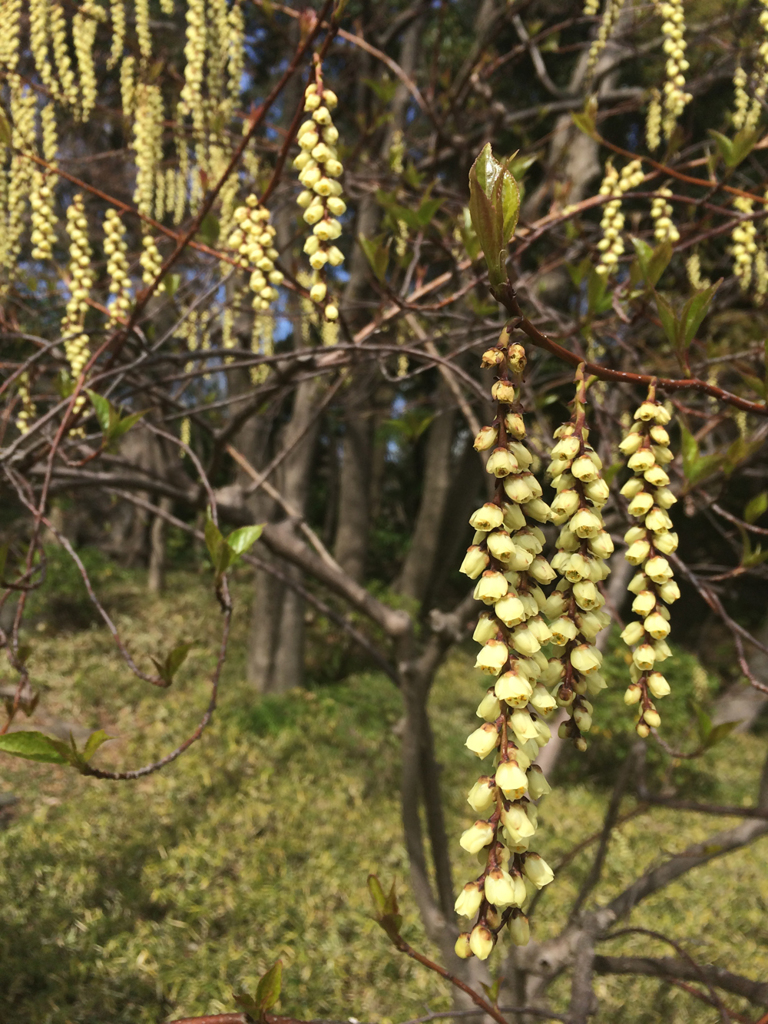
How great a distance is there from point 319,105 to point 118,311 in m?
1.05

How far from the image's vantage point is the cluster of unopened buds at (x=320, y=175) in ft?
2.56

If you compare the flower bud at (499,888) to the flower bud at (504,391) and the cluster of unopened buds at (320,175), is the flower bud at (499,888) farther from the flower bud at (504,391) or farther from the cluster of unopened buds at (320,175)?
the cluster of unopened buds at (320,175)

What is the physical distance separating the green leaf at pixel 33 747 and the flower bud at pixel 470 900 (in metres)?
0.50

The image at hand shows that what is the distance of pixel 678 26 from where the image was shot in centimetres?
177

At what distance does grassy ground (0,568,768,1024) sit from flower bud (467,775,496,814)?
136 cm

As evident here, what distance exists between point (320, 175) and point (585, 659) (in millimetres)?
624

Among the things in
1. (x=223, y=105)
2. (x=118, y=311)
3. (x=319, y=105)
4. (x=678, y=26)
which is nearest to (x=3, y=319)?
(x=118, y=311)

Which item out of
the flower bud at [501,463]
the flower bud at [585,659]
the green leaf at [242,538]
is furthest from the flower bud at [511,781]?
the green leaf at [242,538]

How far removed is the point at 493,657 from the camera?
0.51 metres

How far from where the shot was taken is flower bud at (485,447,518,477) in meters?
0.49

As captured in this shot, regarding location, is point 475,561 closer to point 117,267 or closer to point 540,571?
point 540,571

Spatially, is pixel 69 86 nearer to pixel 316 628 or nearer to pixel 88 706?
pixel 88 706

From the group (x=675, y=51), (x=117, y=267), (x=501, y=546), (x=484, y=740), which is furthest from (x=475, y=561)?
(x=675, y=51)

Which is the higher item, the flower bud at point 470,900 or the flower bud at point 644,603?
the flower bud at point 644,603
